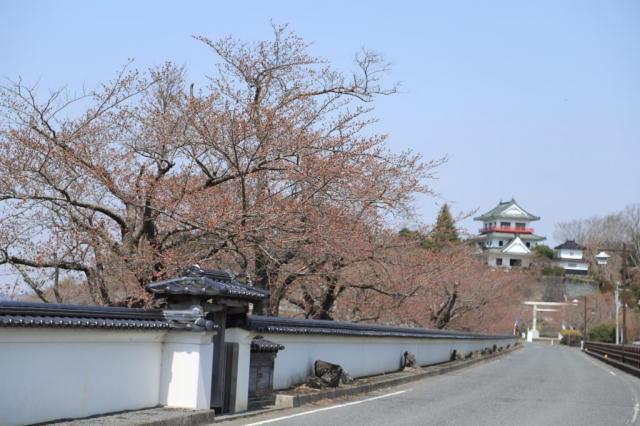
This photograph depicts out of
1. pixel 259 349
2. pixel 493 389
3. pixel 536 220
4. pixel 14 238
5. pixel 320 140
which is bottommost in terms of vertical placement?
pixel 493 389

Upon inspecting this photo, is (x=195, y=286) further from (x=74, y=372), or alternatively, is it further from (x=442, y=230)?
(x=442, y=230)

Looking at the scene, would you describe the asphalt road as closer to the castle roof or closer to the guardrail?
the guardrail

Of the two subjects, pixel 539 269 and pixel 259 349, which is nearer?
pixel 259 349

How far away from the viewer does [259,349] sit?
12469 millimetres

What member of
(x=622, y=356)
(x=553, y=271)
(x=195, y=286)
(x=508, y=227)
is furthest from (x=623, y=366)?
(x=508, y=227)

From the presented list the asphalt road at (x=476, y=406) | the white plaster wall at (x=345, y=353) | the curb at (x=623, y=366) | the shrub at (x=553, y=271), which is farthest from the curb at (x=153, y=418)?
the shrub at (x=553, y=271)

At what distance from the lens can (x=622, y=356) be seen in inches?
1609

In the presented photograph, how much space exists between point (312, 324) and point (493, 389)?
22.3ft

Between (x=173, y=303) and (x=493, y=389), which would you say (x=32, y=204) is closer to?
(x=173, y=303)

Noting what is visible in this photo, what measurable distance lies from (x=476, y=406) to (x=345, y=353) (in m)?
3.86

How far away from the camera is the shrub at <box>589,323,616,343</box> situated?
8145 cm

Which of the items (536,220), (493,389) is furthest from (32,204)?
(536,220)

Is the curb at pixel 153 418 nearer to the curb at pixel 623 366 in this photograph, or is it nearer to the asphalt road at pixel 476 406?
the asphalt road at pixel 476 406

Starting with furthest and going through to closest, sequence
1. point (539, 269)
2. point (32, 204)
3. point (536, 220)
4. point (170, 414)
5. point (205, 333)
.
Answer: point (536, 220) → point (539, 269) → point (32, 204) → point (205, 333) → point (170, 414)
